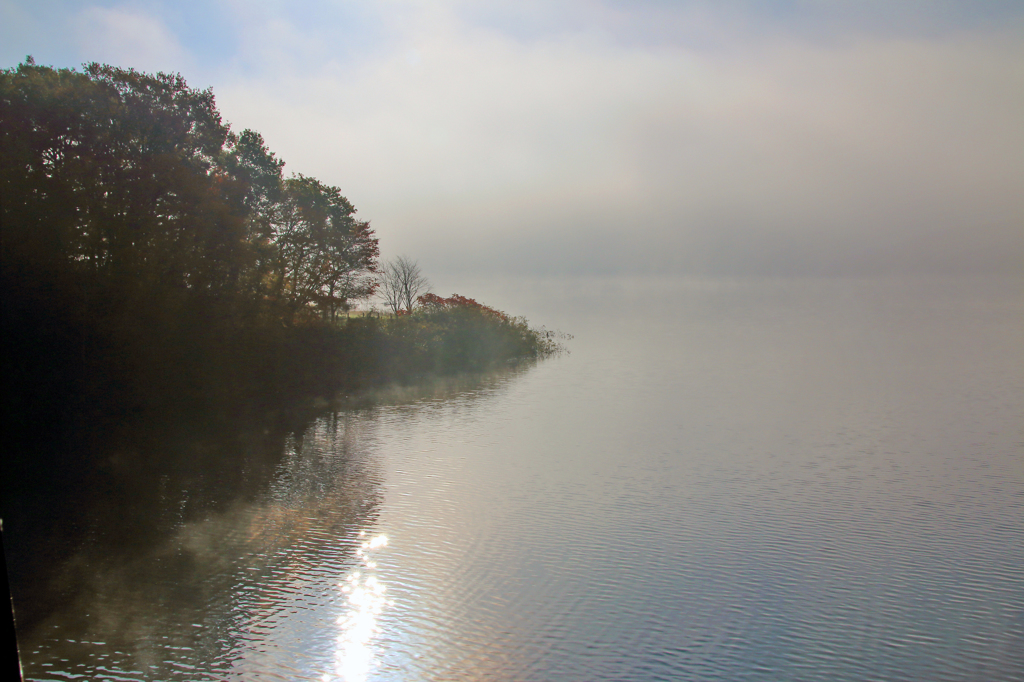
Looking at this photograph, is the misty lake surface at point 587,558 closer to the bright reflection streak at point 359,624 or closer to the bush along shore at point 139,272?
the bright reflection streak at point 359,624

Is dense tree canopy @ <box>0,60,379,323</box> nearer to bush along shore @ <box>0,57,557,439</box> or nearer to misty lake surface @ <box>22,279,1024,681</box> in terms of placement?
bush along shore @ <box>0,57,557,439</box>

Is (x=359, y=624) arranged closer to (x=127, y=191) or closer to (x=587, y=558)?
(x=587, y=558)

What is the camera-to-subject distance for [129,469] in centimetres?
1775

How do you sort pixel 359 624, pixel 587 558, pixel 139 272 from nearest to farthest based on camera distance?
1. pixel 359 624
2. pixel 587 558
3. pixel 139 272

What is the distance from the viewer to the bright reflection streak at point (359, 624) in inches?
322

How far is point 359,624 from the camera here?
935cm

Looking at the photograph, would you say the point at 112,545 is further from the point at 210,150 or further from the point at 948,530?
the point at 210,150

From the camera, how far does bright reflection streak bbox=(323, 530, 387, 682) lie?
8180 millimetres

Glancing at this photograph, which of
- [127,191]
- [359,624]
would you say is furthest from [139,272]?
[359,624]

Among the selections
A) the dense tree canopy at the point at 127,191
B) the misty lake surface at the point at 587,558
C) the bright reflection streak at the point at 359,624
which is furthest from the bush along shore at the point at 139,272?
the bright reflection streak at the point at 359,624

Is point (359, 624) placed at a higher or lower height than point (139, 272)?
lower

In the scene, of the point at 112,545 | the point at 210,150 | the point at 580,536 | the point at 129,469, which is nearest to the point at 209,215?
the point at 210,150

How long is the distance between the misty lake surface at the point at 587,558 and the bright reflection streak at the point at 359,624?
1.4 inches

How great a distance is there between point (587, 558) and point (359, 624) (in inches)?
166
